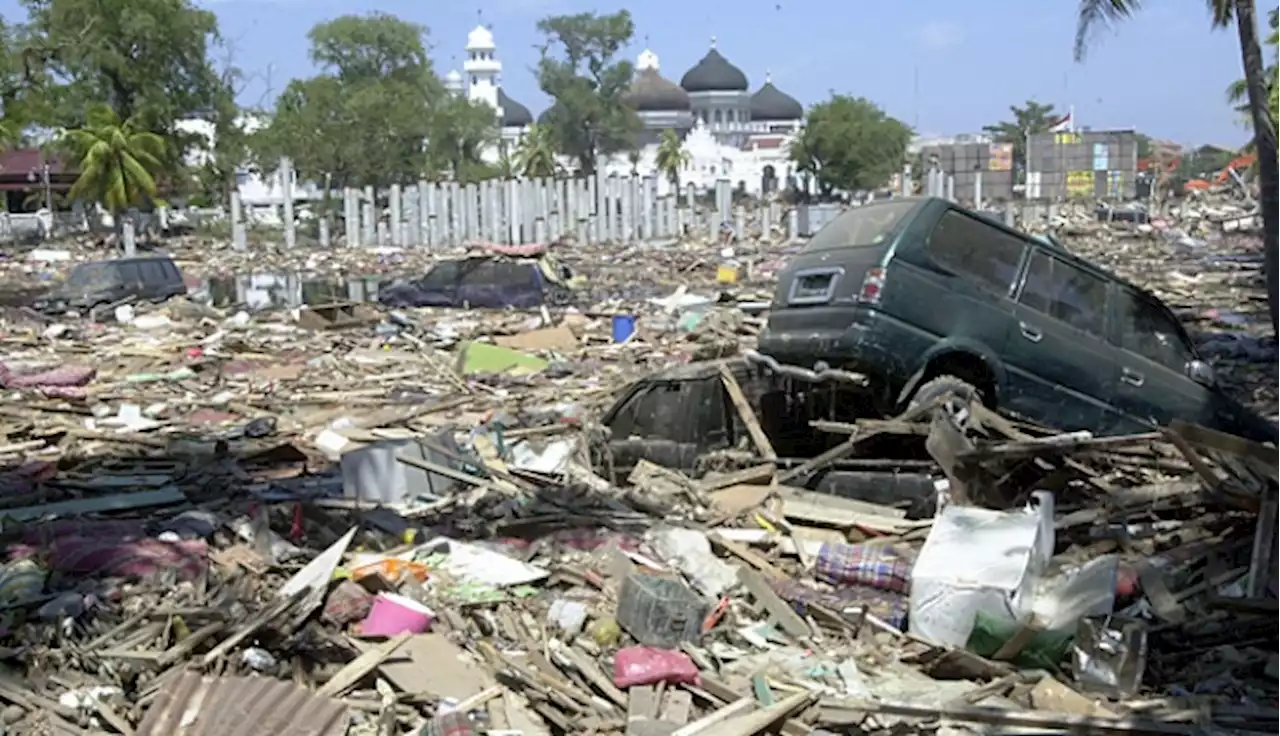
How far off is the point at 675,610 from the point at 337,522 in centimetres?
266

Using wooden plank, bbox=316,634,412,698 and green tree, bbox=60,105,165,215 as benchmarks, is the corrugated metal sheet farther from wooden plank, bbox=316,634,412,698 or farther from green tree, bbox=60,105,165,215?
green tree, bbox=60,105,165,215

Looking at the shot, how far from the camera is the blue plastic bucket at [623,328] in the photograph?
18688 millimetres

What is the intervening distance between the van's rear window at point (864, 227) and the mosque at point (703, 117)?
74.8 metres

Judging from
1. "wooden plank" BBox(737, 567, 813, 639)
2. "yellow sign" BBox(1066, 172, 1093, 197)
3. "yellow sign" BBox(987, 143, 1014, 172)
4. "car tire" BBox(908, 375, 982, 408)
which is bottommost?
"wooden plank" BBox(737, 567, 813, 639)

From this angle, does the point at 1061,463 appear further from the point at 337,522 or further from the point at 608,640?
the point at 337,522

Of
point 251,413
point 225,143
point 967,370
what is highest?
point 225,143

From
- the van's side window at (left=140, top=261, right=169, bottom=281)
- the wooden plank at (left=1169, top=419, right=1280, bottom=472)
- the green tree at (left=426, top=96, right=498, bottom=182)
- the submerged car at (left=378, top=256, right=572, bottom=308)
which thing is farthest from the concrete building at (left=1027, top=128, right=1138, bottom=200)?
the wooden plank at (left=1169, top=419, right=1280, bottom=472)

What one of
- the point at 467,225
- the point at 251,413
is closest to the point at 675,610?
the point at 251,413

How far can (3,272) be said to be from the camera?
38062 mm

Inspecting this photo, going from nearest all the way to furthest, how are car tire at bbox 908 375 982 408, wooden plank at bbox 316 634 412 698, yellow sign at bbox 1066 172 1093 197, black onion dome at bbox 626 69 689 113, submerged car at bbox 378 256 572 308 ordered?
wooden plank at bbox 316 634 412 698
car tire at bbox 908 375 982 408
submerged car at bbox 378 256 572 308
yellow sign at bbox 1066 172 1093 197
black onion dome at bbox 626 69 689 113

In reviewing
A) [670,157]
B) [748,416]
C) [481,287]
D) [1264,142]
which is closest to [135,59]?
[670,157]

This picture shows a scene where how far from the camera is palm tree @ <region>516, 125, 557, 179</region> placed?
7644 centimetres

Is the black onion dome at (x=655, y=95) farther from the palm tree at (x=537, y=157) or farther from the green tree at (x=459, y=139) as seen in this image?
the green tree at (x=459, y=139)

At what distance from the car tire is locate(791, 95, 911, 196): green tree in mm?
65627
